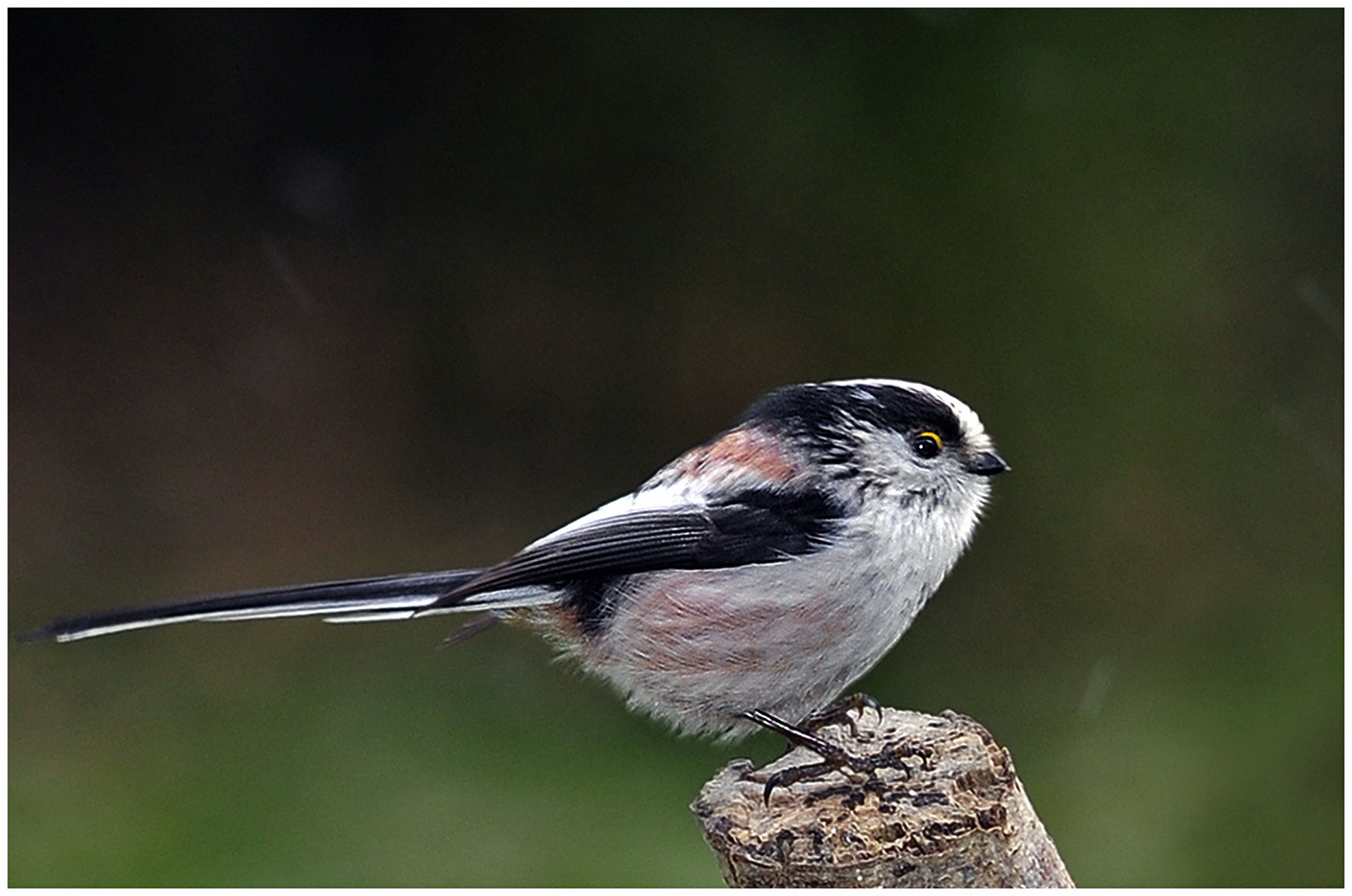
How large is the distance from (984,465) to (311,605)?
1364 mm

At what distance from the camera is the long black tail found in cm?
253

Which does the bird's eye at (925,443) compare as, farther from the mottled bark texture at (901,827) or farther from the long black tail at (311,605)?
the long black tail at (311,605)

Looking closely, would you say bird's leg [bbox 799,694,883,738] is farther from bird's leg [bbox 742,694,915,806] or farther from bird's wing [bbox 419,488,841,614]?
bird's wing [bbox 419,488,841,614]

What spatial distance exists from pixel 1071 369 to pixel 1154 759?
1.53 metres

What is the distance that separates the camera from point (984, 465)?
2.92 meters

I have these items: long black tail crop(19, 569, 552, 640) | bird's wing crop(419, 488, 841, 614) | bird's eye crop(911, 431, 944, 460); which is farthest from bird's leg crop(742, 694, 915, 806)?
long black tail crop(19, 569, 552, 640)

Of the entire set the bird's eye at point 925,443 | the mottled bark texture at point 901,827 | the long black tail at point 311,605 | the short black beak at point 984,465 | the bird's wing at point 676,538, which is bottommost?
the mottled bark texture at point 901,827

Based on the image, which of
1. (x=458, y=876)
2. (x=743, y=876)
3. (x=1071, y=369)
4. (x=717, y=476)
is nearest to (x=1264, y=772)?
(x=1071, y=369)

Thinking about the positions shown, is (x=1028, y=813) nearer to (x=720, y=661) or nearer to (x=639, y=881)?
(x=720, y=661)

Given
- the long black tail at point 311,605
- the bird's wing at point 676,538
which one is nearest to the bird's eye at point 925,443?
the bird's wing at point 676,538

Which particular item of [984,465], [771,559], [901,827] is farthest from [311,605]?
[984,465]

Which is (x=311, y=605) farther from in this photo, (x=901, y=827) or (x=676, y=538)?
(x=901, y=827)

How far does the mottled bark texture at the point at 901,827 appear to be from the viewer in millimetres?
2096

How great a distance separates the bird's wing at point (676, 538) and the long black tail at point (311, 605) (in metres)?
0.04
